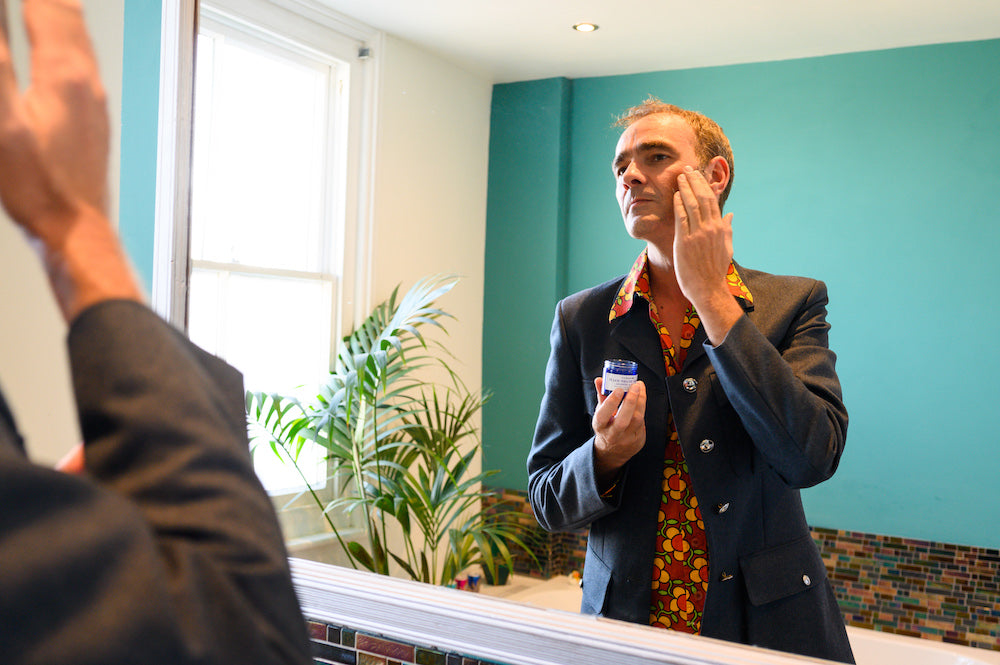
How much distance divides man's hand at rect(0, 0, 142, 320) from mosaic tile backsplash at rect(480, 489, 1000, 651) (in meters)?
0.74

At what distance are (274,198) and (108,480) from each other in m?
0.97

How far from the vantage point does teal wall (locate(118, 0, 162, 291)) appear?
1.31 metres

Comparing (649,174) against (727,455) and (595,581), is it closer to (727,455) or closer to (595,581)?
(727,455)

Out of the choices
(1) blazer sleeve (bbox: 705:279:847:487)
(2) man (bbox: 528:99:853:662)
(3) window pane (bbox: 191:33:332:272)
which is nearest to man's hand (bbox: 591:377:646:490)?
(2) man (bbox: 528:99:853:662)

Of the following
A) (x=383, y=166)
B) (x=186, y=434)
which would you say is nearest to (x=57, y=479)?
(x=186, y=434)

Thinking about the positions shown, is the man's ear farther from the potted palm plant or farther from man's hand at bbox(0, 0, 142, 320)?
man's hand at bbox(0, 0, 142, 320)

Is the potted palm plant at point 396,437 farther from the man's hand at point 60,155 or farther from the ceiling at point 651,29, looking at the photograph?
the man's hand at point 60,155

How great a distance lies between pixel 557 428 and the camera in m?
1.03

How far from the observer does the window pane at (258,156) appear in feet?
3.95

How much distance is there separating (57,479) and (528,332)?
30.4 inches

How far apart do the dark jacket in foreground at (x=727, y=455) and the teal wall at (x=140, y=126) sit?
0.75m

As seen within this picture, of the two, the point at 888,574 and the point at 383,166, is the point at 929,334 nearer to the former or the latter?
the point at 888,574

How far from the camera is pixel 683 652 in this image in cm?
93

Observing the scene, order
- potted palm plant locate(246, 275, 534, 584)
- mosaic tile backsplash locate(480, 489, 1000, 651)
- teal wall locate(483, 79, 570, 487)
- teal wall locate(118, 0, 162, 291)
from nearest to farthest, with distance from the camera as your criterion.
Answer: mosaic tile backsplash locate(480, 489, 1000, 651)
teal wall locate(483, 79, 570, 487)
potted palm plant locate(246, 275, 534, 584)
teal wall locate(118, 0, 162, 291)
